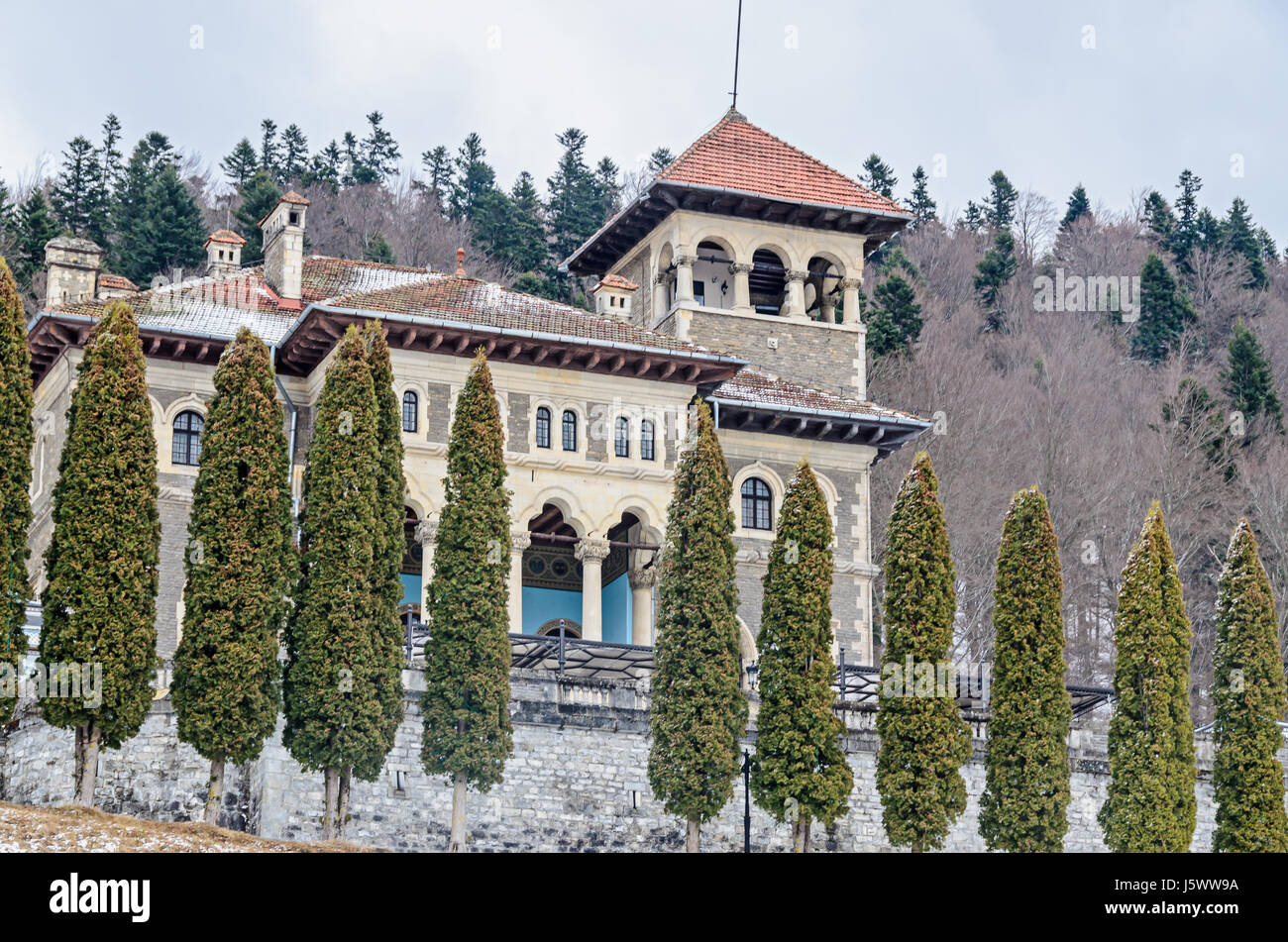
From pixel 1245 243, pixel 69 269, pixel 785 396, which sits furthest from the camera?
pixel 1245 243

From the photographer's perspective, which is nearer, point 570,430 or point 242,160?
point 570,430

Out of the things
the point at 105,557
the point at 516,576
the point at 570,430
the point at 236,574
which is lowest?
the point at 236,574

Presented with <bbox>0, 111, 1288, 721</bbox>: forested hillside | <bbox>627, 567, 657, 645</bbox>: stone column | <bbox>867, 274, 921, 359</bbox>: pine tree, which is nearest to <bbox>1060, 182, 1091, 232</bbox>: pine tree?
<bbox>0, 111, 1288, 721</bbox>: forested hillside

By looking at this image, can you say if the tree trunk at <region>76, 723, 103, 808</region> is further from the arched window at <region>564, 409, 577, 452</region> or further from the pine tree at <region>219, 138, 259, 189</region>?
the pine tree at <region>219, 138, 259, 189</region>

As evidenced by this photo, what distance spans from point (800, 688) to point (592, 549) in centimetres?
827

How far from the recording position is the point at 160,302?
1521 inches

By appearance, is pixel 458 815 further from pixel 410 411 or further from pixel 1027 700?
pixel 410 411

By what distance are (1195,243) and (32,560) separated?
2284 inches

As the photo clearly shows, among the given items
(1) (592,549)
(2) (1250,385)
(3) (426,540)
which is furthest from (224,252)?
(2) (1250,385)

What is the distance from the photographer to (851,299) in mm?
46750

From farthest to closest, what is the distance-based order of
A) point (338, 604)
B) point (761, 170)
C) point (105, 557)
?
1. point (761, 170)
2. point (338, 604)
3. point (105, 557)
